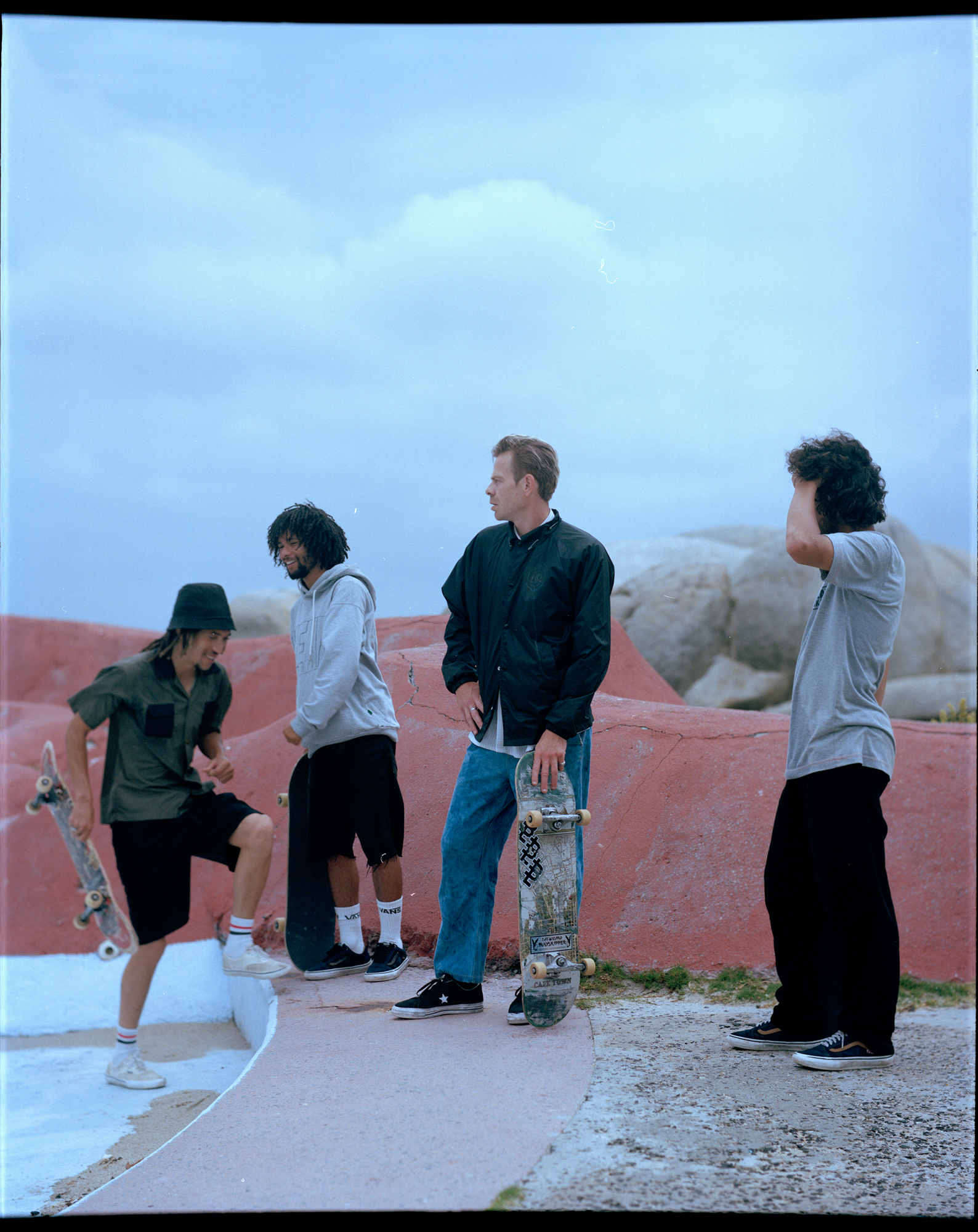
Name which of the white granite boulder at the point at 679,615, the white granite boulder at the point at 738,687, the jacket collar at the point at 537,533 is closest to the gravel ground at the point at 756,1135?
the jacket collar at the point at 537,533

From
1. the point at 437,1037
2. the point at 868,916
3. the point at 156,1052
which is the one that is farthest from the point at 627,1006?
the point at 156,1052

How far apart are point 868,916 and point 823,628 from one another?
2.70 ft

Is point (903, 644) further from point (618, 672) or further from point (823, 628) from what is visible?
point (823, 628)

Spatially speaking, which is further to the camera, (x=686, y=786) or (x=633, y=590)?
(x=633, y=590)

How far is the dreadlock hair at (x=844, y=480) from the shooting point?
3133mm

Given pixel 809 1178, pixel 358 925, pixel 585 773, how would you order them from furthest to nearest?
pixel 358 925, pixel 585 773, pixel 809 1178

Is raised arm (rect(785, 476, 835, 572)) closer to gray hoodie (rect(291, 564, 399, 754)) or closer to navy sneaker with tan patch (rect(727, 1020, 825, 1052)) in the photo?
navy sneaker with tan patch (rect(727, 1020, 825, 1052))

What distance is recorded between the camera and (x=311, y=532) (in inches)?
156

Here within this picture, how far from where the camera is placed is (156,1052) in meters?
4.48

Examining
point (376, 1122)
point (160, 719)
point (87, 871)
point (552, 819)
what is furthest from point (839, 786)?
point (87, 871)

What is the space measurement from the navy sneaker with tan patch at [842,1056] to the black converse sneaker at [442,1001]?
101 cm

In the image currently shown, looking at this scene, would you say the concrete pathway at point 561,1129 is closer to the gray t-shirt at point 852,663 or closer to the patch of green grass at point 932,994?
the patch of green grass at point 932,994

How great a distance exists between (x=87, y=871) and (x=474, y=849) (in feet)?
4.76

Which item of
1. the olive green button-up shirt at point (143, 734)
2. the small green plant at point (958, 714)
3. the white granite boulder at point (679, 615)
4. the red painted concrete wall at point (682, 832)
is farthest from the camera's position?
the white granite boulder at point (679, 615)
